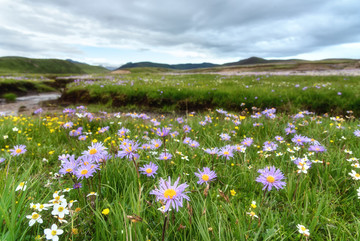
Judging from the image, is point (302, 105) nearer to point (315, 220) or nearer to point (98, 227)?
point (315, 220)

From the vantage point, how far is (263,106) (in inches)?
345

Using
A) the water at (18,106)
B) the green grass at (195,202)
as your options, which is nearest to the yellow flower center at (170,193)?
the green grass at (195,202)

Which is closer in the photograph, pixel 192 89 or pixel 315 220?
pixel 315 220

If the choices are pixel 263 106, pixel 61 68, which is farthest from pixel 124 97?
pixel 61 68

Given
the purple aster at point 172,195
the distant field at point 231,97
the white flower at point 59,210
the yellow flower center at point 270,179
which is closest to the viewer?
the purple aster at point 172,195

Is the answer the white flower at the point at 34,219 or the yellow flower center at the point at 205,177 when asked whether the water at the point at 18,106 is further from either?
the yellow flower center at the point at 205,177

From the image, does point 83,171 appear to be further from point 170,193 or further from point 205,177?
point 205,177

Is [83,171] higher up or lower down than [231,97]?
higher up

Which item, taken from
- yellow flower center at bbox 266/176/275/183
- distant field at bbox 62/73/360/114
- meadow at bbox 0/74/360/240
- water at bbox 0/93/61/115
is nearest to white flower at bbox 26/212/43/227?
meadow at bbox 0/74/360/240

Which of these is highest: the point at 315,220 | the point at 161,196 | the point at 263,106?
the point at 161,196

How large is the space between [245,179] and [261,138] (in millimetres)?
2200

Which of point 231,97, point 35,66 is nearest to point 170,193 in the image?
point 231,97

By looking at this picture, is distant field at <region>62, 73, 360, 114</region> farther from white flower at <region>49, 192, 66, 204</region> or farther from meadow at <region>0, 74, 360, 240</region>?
white flower at <region>49, 192, 66, 204</region>

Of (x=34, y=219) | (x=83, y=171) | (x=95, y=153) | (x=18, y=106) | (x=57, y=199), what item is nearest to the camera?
(x=34, y=219)
